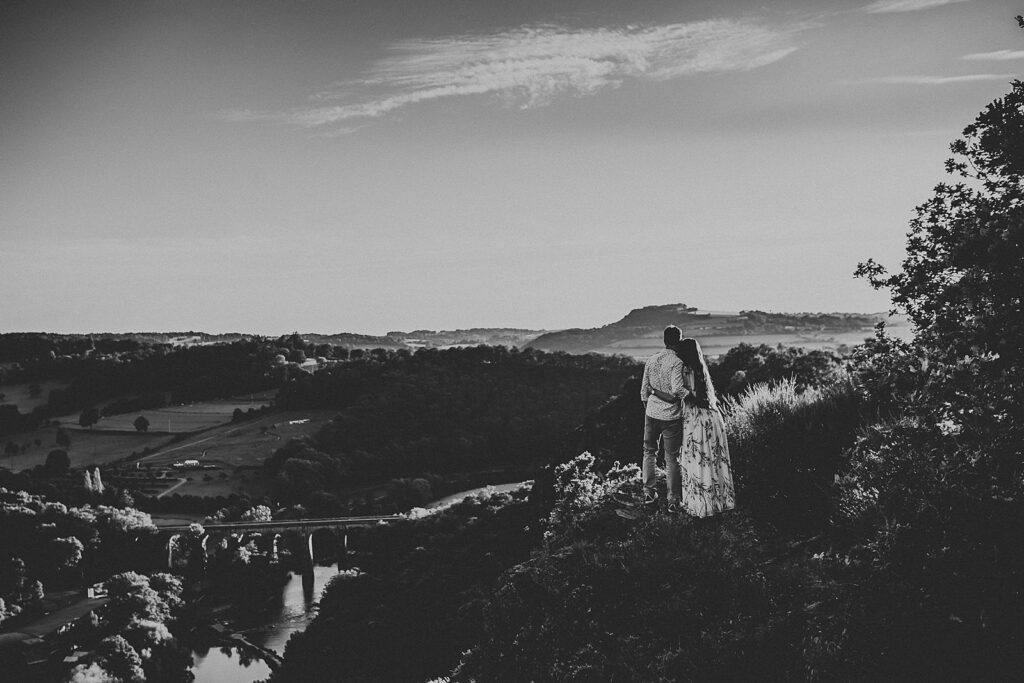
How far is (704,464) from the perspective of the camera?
888 cm

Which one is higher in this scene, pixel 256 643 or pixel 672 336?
pixel 672 336

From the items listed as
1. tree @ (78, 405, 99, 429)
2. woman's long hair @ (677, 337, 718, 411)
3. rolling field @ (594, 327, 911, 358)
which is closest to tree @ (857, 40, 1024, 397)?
woman's long hair @ (677, 337, 718, 411)

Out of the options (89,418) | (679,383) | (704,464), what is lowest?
(89,418)

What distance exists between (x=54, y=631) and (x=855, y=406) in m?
51.3

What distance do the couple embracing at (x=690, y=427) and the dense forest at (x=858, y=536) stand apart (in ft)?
1.19

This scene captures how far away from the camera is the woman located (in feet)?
29.2

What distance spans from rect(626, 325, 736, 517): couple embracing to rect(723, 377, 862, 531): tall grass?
733 millimetres

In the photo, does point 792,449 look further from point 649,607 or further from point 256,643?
point 256,643

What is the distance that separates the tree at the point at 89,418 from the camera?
109562 mm

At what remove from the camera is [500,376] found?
104312mm

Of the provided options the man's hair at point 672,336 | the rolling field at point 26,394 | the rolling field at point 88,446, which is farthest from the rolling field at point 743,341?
the rolling field at point 26,394

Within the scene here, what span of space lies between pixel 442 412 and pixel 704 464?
92193 mm

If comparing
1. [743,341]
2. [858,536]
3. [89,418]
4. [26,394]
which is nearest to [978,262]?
[858,536]

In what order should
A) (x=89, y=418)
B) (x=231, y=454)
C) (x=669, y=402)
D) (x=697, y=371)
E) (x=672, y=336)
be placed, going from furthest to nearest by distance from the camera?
(x=89, y=418) < (x=231, y=454) < (x=672, y=336) < (x=669, y=402) < (x=697, y=371)
